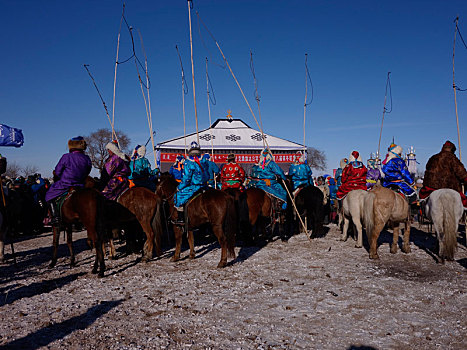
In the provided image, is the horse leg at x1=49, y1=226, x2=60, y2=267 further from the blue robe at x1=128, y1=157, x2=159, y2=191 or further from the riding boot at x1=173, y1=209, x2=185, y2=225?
the blue robe at x1=128, y1=157, x2=159, y2=191

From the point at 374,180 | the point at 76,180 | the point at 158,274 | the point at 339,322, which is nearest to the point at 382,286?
the point at 339,322

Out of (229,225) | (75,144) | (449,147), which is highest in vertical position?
(75,144)

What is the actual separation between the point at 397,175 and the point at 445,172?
3.88 ft

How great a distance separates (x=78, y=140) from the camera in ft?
23.0

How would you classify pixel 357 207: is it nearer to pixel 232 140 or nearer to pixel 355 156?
pixel 355 156

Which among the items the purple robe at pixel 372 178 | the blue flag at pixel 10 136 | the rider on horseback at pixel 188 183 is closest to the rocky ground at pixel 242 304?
the rider on horseback at pixel 188 183

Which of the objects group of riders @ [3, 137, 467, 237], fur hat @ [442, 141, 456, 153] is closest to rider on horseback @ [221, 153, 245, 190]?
group of riders @ [3, 137, 467, 237]

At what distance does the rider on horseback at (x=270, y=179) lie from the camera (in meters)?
9.38

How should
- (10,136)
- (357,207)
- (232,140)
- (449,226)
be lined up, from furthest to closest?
(232,140) < (10,136) < (357,207) < (449,226)

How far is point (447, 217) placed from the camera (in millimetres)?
6801

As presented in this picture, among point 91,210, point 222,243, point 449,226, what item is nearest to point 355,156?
point 449,226

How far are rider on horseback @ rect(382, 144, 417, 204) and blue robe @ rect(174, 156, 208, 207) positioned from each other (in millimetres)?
4746

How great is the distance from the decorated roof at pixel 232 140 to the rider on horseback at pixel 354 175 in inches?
776

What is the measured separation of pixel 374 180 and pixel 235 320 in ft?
34.6
